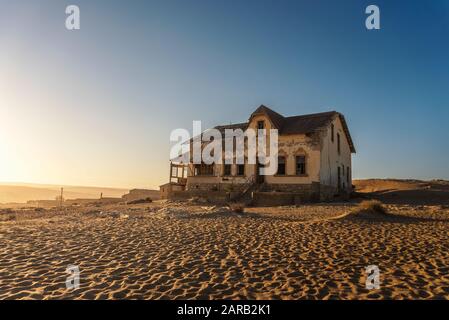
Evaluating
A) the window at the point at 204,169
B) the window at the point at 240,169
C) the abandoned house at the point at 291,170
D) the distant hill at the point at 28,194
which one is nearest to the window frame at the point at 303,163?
the abandoned house at the point at 291,170

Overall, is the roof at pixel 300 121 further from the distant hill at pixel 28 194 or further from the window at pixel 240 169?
the distant hill at pixel 28 194

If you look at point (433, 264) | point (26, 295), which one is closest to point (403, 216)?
point (433, 264)

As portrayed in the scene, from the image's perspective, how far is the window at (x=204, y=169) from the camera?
30.0m

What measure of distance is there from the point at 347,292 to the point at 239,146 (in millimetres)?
23575

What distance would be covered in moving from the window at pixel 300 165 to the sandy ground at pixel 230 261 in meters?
14.0

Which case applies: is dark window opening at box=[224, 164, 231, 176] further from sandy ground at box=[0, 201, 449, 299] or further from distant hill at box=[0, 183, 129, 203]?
distant hill at box=[0, 183, 129, 203]

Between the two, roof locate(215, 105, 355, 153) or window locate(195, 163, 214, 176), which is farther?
window locate(195, 163, 214, 176)

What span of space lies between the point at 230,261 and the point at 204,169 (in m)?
23.9

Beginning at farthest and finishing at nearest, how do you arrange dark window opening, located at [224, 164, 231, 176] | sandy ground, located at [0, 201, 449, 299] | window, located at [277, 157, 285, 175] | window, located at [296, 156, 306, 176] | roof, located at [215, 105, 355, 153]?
dark window opening, located at [224, 164, 231, 176], window, located at [277, 157, 285, 175], roof, located at [215, 105, 355, 153], window, located at [296, 156, 306, 176], sandy ground, located at [0, 201, 449, 299]

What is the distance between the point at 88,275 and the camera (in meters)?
5.75

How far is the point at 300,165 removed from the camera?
25562 mm

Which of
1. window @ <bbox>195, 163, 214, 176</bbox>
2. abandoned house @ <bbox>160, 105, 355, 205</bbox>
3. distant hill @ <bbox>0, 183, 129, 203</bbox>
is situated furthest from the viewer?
distant hill @ <bbox>0, 183, 129, 203</bbox>

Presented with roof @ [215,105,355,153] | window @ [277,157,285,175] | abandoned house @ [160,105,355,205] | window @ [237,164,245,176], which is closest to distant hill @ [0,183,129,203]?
abandoned house @ [160,105,355,205]

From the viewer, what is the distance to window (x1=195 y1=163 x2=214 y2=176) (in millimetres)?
30033
